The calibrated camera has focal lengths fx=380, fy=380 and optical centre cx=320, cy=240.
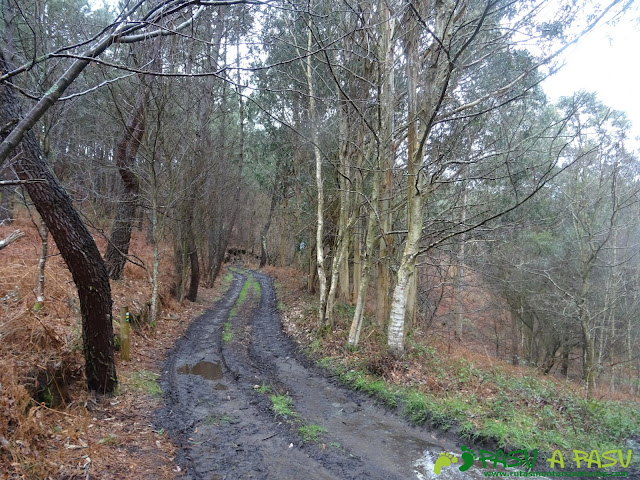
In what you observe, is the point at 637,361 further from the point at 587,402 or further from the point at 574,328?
the point at 587,402

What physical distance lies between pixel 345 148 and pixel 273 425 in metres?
7.47

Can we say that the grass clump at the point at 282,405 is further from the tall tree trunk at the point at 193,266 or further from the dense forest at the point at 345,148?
the tall tree trunk at the point at 193,266

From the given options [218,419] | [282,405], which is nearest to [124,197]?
[218,419]

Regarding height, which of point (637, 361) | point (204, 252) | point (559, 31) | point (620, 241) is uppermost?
point (559, 31)

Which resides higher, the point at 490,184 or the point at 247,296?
the point at 490,184

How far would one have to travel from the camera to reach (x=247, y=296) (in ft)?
61.2

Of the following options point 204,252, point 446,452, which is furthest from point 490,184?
point 204,252

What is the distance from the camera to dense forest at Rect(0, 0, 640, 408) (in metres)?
4.53

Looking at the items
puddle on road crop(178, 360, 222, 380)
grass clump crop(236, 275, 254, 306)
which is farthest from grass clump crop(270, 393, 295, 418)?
grass clump crop(236, 275, 254, 306)

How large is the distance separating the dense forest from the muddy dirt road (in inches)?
63.2

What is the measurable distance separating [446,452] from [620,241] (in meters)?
16.4

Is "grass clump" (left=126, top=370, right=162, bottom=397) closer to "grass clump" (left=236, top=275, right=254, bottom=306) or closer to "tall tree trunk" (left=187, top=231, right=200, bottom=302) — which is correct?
"tall tree trunk" (left=187, top=231, right=200, bottom=302)

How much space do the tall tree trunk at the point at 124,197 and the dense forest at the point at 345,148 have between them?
0.07m

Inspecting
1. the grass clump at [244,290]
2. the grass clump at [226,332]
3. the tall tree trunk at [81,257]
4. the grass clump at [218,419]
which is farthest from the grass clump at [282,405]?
the grass clump at [244,290]
